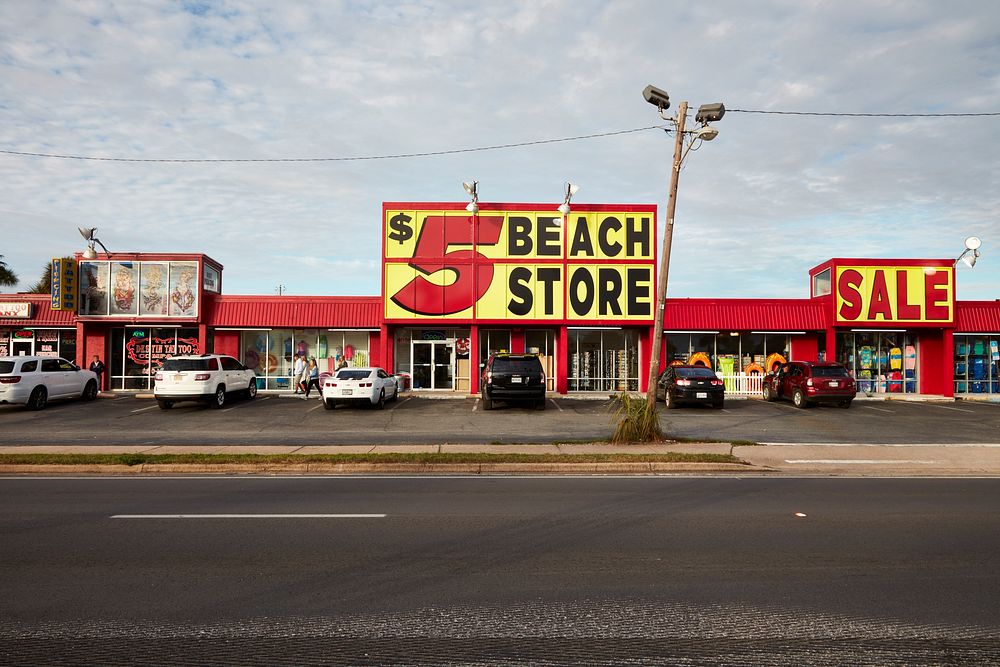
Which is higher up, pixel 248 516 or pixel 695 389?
pixel 695 389

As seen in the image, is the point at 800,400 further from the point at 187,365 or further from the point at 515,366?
the point at 187,365

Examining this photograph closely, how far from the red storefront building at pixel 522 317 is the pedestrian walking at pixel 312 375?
476mm

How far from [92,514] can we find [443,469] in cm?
536

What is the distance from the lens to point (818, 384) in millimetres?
24500

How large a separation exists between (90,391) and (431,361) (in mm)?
12863

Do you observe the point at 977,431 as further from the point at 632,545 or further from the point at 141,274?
the point at 141,274

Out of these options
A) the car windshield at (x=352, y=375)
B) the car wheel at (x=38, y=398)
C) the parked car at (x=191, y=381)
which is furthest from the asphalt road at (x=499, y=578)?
the car wheel at (x=38, y=398)

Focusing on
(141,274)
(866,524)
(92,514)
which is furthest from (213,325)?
(866,524)

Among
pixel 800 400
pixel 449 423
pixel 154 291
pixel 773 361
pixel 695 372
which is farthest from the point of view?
pixel 773 361

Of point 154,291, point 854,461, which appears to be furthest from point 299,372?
point 854,461

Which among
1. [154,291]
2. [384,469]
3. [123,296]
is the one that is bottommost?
[384,469]

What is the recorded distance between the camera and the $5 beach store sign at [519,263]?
95.2 feet

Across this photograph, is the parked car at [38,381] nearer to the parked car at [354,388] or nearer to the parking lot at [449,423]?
the parking lot at [449,423]

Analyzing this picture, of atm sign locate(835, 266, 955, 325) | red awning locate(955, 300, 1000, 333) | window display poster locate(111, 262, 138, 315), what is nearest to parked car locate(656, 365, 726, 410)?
atm sign locate(835, 266, 955, 325)
